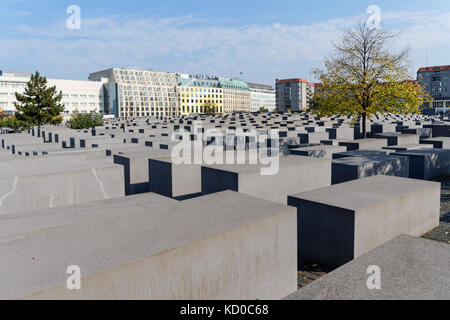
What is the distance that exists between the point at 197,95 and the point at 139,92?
27057 mm

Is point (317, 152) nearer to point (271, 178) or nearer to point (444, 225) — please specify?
point (271, 178)

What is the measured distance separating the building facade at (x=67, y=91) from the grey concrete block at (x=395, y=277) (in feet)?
290

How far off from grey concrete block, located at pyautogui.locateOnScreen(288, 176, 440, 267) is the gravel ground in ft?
0.46

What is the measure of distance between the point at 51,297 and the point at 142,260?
0.72 meters

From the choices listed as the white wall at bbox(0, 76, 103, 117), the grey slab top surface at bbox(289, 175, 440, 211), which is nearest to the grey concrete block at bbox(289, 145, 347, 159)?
the grey slab top surface at bbox(289, 175, 440, 211)

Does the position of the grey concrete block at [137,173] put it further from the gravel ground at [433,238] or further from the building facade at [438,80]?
the building facade at [438,80]

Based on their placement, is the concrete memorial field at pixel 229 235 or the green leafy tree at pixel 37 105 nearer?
the concrete memorial field at pixel 229 235

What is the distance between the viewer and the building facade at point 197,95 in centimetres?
13812

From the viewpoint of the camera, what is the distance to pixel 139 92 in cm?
12244

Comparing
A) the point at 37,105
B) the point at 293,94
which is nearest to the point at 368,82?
the point at 37,105

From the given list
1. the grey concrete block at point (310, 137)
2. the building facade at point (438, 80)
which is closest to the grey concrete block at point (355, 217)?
the grey concrete block at point (310, 137)

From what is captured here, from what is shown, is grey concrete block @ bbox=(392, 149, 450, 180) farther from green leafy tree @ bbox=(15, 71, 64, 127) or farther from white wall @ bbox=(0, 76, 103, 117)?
white wall @ bbox=(0, 76, 103, 117)
